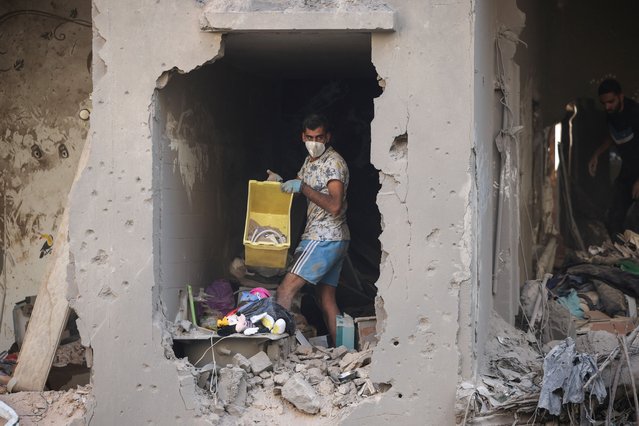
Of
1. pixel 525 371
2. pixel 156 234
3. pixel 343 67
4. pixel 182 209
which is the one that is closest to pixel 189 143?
pixel 182 209

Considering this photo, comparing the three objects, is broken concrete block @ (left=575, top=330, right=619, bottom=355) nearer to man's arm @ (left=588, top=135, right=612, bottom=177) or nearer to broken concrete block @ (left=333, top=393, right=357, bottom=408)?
broken concrete block @ (left=333, top=393, right=357, bottom=408)

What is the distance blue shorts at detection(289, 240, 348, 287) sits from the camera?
715 cm

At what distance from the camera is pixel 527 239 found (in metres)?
8.48

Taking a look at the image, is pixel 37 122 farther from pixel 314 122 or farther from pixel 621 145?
pixel 621 145

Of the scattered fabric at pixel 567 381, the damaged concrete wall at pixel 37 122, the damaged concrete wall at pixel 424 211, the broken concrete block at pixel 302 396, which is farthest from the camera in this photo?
the damaged concrete wall at pixel 37 122

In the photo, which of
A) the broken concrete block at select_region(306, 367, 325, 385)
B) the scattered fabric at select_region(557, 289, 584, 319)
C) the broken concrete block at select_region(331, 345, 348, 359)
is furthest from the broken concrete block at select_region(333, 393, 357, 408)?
the scattered fabric at select_region(557, 289, 584, 319)

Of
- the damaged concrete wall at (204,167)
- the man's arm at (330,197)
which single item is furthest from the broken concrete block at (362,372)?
the damaged concrete wall at (204,167)

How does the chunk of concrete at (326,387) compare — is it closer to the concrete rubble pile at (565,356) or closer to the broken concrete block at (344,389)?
the broken concrete block at (344,389)

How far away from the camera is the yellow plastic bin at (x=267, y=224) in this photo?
7.30 m

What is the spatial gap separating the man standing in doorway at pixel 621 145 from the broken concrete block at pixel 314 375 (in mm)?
4317

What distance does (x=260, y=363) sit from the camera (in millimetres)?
6582

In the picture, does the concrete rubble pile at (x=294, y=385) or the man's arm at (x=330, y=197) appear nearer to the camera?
the concrete rubble pile at (x=294, y=385)

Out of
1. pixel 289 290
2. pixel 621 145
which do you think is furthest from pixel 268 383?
pixel 621 145

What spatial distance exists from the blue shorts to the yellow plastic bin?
16cm
